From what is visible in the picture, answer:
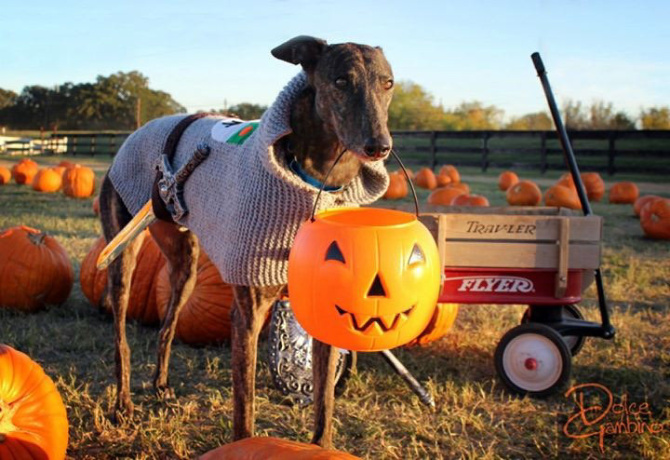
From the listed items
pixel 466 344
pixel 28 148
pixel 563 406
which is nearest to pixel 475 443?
pixel 563 406

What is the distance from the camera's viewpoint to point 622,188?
14.5 m

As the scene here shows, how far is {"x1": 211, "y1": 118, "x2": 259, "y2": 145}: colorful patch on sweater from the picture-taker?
10.1ft

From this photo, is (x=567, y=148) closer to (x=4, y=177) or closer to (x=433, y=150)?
(x=4, y=177)

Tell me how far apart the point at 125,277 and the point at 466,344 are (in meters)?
2.67

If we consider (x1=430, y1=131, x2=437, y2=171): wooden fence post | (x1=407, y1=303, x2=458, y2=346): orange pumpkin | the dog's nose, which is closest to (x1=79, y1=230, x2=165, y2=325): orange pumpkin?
(x1=407, y1=303, x2=458, y2=346): orange pumpkin

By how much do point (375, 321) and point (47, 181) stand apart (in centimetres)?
1460

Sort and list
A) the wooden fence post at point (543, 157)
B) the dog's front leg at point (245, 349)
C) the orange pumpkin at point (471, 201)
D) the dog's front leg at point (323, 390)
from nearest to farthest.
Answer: the dog's front leg at point (245, 349) < the dog's front leg at point (323, 390) < the orange pumpkin at point (471, 201) < the wooden fence post at point (543, 157)

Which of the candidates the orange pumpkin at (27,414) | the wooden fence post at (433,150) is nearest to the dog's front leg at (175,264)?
the orange pumpkin at (27,414)

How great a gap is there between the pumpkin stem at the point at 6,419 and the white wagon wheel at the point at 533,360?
9.48 ft

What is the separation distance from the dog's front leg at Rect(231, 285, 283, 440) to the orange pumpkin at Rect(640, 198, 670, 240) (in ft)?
26.7

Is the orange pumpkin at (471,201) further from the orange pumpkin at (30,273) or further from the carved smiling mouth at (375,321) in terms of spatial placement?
the carved smiling mouth at (375,321)

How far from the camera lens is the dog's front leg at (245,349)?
2.92 meters

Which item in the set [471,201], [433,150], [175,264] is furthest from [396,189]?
[433,150]

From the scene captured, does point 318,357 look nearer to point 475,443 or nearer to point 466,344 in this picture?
point 475,443
